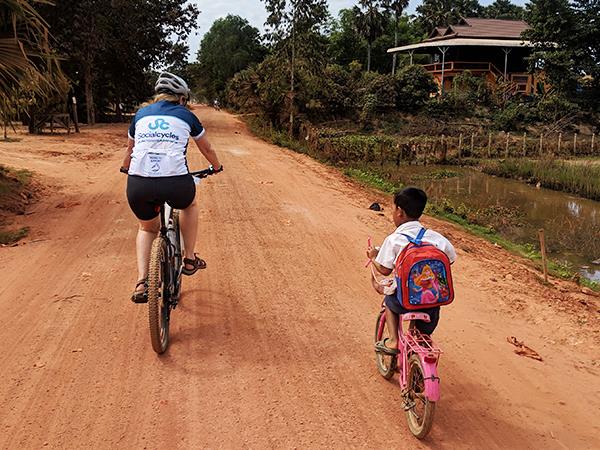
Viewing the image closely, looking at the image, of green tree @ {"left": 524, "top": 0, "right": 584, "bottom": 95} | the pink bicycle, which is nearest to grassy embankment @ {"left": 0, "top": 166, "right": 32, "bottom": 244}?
the pink bicycle

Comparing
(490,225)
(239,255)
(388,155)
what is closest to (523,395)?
(239,255)

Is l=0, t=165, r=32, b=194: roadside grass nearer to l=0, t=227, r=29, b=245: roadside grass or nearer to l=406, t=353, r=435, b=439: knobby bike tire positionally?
l=0, t=227, r=29, b=245: roadside grass

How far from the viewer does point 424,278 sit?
316 cm

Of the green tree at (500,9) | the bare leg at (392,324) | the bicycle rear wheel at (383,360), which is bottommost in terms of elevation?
the bicycle rear wheel at (383,360)

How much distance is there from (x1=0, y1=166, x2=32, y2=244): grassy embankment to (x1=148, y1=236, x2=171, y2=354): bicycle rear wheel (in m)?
3.81

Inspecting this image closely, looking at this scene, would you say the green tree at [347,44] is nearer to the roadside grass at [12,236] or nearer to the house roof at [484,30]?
the house roof at [484,30]

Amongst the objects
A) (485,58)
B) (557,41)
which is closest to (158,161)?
(557,41)

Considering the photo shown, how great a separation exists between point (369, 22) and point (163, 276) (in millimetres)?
49040

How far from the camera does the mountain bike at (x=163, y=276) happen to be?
12.2 feet

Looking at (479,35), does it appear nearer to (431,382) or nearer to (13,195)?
(13,195)

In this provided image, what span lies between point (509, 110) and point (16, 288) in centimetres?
3158

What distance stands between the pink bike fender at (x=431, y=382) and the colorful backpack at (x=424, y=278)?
0.35m

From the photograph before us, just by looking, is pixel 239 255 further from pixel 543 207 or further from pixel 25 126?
pixel 25 126

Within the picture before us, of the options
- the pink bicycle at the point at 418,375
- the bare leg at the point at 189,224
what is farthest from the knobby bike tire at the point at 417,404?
the bare leg at the point at 189,224
